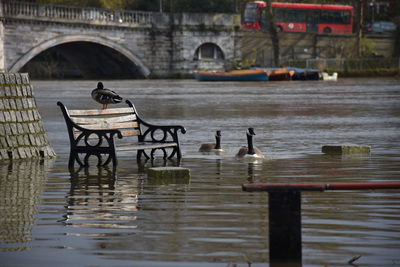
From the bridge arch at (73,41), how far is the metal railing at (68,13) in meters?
1.18

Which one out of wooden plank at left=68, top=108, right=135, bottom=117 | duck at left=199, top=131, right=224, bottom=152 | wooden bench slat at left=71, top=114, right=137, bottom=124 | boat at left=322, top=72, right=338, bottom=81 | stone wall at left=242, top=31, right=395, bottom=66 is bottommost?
boat at left=322, top=72, right=338, bottom=81

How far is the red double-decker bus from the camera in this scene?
309 ft

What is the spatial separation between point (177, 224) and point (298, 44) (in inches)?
3340

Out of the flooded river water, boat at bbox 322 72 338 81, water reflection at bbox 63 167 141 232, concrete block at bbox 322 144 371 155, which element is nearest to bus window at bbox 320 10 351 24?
boat at bbox 322 72 338 81

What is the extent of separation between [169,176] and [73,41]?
63978mm

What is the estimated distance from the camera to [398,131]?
2338 centimetres

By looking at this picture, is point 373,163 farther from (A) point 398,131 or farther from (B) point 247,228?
(A) point 398,131

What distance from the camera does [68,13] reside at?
250 feet

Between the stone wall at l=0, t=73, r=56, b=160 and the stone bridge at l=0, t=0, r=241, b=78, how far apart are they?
57.8m

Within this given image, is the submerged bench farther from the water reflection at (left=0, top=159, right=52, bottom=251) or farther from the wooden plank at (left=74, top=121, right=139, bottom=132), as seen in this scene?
the water reflection at (left=0, top=159, right=52, bottom=251)

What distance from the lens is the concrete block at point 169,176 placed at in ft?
42.0

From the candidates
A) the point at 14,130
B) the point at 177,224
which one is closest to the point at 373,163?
the point at 14,130

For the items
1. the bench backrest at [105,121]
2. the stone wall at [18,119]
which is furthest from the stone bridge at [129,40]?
the bench backrest at [105,121]

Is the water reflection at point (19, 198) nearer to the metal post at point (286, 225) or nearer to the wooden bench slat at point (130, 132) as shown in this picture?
the wooden bench slat at point (130, 132)
